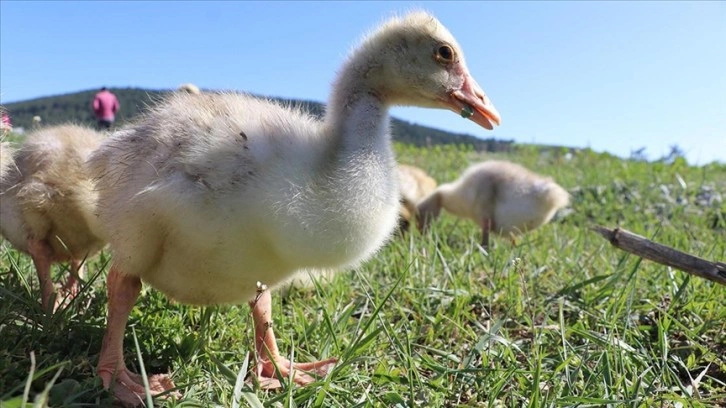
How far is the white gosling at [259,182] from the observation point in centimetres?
178

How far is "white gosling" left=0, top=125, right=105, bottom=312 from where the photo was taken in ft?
8.87

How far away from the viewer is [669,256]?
79.8 inches

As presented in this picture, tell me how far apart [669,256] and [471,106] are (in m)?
0.86

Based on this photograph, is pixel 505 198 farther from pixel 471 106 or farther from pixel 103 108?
pixel 103 108

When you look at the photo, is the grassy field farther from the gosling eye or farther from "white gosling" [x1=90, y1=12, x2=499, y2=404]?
the gosling eye

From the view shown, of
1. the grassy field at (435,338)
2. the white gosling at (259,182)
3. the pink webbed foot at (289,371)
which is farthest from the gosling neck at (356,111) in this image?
the pink webbed foot at (289,371)

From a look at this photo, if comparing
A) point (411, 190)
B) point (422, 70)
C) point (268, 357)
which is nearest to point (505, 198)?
point (411, 190)

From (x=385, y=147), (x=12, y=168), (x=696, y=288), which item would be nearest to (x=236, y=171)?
(x=385, y=147)

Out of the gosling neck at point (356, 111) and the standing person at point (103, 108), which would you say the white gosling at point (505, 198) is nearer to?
the gosling neck at point (356, 111)

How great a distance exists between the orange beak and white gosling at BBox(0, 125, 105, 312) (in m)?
1.65

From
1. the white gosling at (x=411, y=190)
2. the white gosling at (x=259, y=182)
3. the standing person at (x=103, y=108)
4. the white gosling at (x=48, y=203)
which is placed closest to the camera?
the white gosling at (x=259, y=182)

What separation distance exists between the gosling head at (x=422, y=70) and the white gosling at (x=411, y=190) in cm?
401

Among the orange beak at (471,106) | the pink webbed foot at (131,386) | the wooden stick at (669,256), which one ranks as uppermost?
the orange beak at (471,106)

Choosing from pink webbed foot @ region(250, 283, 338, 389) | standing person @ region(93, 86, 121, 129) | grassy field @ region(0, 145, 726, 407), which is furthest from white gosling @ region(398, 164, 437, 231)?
standing person @ region(93, 86, 121, 129)
